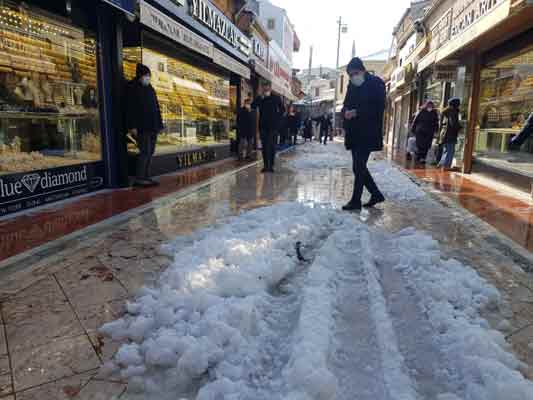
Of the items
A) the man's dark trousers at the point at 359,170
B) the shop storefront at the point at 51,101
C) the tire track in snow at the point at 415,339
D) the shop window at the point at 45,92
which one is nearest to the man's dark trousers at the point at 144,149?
the shop storefront at the point at 51,101

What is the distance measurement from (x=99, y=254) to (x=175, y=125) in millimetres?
6168

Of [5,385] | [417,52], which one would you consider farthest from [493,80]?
[5,385]

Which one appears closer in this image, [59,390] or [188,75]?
[59,390]

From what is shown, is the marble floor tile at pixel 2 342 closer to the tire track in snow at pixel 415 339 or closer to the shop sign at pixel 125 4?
the tire track in snow at pixel 415 339

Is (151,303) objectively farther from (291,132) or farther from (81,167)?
(291,132)

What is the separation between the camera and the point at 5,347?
6.11ft

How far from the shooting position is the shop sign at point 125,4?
16.9 ft

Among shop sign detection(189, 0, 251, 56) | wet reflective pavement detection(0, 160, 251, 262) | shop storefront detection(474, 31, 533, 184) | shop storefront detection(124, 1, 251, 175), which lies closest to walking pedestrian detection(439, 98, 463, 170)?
shop storefront detection(474, 31, 533, 184)

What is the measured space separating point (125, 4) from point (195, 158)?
4532mm

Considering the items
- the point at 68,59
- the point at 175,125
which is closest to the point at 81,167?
the point at 68,59

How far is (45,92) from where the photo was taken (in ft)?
16.7

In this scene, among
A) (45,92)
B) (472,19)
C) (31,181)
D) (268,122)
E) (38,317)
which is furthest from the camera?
(268,122)

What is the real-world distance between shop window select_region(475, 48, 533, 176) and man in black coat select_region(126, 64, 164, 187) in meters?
6.02

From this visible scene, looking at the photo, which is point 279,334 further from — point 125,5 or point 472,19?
point 472,19
